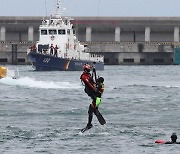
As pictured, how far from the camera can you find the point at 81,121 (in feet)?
105

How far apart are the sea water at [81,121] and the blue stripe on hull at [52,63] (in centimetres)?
3605

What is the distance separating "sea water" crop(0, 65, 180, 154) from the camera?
82.7 ft

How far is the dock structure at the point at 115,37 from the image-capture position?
113562 mm

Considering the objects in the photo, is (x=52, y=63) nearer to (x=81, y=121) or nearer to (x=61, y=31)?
(x=61, y=31)

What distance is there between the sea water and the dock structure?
62.7 m

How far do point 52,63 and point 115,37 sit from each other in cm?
3312

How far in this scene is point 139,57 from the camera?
4532 inches

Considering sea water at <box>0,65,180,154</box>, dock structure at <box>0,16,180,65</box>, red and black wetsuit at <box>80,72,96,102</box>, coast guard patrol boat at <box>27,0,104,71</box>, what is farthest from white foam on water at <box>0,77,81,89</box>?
dock structure at <box>0,16,180,65</box>
